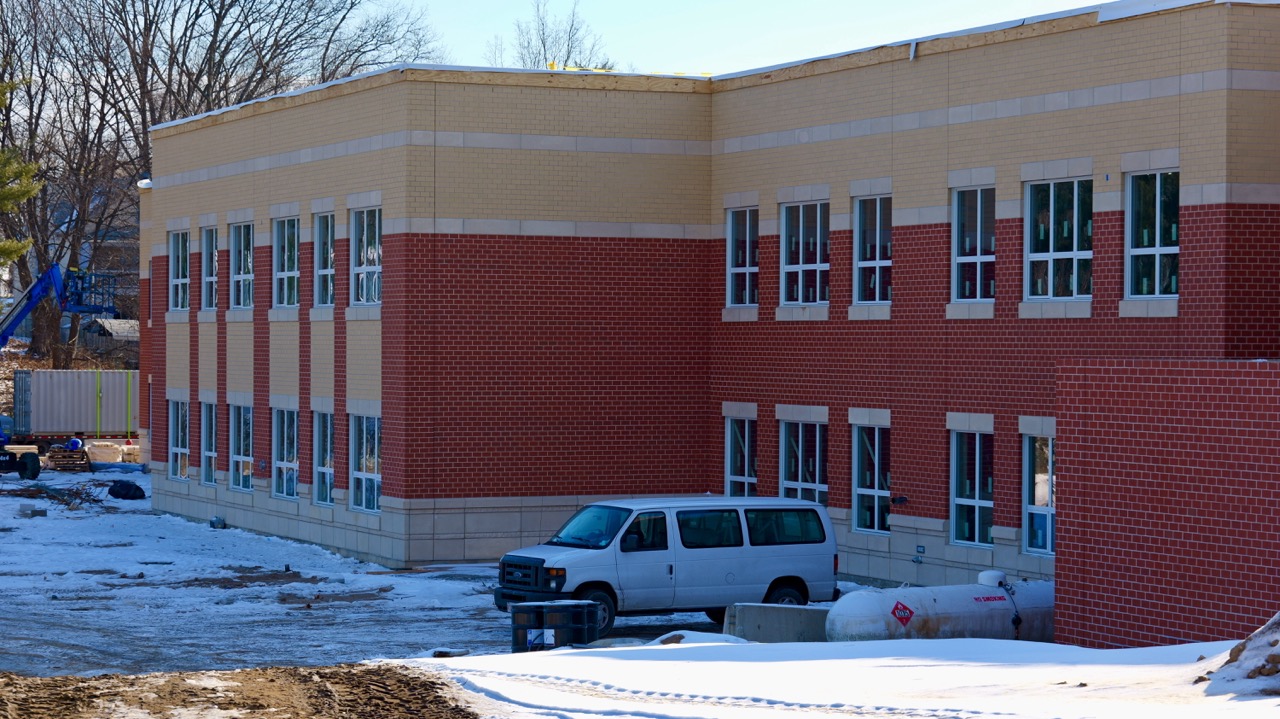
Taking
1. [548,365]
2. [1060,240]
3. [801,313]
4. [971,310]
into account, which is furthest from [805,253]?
[1060,240]

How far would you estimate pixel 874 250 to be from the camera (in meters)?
29.1

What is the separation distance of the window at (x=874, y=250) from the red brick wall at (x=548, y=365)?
3.86 metres

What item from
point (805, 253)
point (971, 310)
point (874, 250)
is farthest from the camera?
point (805, 253)

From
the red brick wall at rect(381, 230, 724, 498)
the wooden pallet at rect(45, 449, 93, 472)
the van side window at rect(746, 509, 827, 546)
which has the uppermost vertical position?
the red brick wall at rect(381, 230, 724, 498)

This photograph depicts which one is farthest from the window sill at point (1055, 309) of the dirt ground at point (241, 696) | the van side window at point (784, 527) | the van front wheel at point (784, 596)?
the dirt ground at point (241, 696)

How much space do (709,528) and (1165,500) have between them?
6.70m

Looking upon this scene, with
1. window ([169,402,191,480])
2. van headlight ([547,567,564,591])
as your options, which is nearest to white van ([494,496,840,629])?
van headlight ([547,567,564,591])

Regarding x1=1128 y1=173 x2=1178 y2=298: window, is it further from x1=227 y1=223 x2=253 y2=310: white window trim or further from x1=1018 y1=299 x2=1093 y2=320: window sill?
x1=227 y1=223 x2=253 y2=310: white window trim

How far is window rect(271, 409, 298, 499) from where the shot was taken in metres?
35.6

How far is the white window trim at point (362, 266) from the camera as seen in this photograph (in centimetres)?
3219

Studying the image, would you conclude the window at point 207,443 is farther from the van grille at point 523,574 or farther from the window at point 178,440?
the van grille at point 523,574

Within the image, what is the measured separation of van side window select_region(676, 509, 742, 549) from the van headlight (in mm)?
1901

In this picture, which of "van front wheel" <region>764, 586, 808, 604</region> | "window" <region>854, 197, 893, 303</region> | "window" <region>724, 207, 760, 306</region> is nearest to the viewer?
"van front wheel" <region>764, 586, 808, 604</region>

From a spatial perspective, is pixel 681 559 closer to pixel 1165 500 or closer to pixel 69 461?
pixel 1165 500
